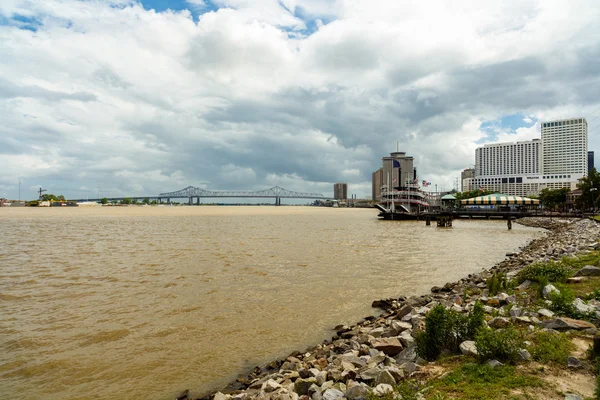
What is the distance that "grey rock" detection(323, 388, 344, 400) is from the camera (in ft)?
20.0

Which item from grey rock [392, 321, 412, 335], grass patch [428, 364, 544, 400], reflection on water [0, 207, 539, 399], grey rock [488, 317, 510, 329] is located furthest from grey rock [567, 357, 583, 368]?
reflection on water [0, 207, 539, 399]

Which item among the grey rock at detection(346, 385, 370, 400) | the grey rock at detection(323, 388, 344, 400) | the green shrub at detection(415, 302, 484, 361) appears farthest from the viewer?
the green shrub at detection(415, 302, 484, 361)

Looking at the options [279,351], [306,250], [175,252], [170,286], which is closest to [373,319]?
[279,351]

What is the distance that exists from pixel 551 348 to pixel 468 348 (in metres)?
1.39

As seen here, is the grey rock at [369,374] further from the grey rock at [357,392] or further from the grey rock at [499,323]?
the grey rock at [499,323]

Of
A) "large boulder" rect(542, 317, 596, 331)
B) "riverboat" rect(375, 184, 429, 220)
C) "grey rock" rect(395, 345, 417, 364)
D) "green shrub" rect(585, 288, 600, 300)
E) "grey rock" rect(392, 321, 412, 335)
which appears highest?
"riverboat" rect(375, 184, 429, 220)

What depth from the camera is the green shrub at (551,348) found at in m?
6.21

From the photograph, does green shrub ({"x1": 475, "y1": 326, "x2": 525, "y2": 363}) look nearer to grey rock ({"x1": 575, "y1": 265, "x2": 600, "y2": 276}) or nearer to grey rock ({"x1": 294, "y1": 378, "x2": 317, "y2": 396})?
grey rock ({"x1": 294, "y1": 378, "x2": 317, "y2": 396})

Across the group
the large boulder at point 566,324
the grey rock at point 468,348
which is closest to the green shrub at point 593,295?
the large boulder at point 566,324

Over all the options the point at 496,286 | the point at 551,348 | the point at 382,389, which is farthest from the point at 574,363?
the point at 496,286

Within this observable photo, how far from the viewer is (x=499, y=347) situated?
6.34 meters

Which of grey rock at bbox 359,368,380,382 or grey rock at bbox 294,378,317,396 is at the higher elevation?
grey rock at bbox 359,368,380,382

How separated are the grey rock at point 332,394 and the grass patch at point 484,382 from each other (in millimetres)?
1491

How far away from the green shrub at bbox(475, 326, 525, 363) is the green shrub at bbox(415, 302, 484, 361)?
898 mm
